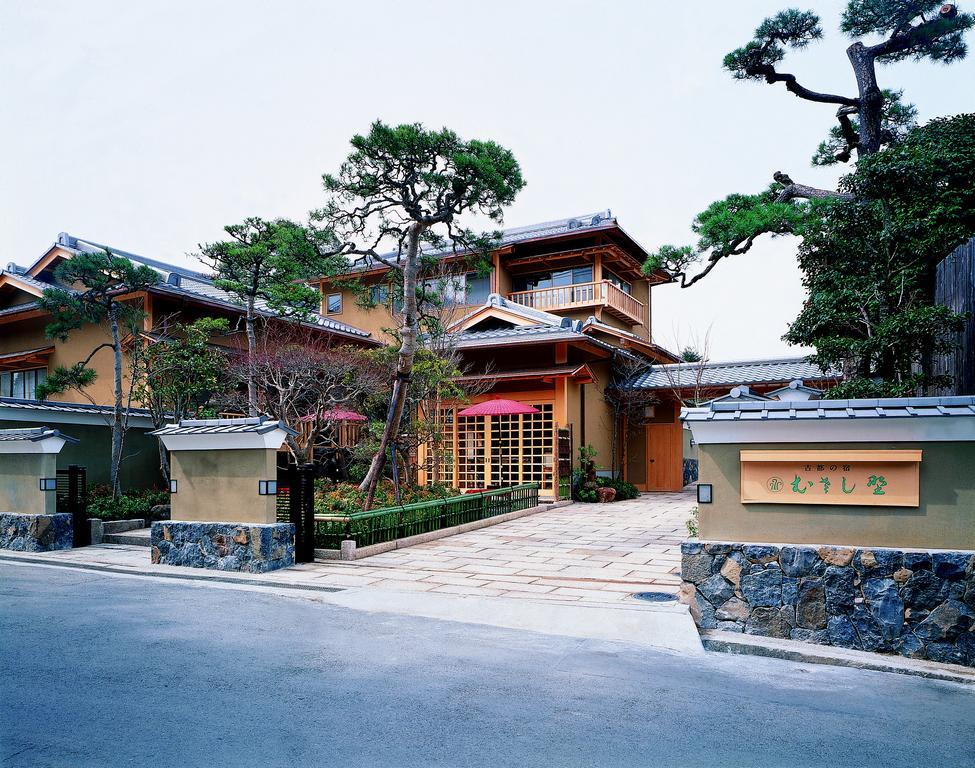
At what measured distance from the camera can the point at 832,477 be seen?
598cm

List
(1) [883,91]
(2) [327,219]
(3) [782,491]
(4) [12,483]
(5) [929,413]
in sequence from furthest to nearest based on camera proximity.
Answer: (1) [883,91] < (2) [327,219] < (4) [12,483] < (3) [782,491] < (5) [929,413]

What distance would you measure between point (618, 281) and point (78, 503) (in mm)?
19493

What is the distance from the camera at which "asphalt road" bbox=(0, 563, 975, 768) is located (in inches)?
139

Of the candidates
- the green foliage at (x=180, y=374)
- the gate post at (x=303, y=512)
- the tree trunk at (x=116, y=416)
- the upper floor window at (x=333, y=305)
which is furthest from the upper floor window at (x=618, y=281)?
the gate post at (x=303, y=512)

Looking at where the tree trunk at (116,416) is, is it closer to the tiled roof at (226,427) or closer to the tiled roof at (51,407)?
the tiled roof at (51,407)

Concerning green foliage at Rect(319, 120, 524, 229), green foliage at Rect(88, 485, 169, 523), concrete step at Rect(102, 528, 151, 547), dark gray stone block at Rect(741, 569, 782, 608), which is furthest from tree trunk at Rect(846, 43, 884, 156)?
green foliage at Rect(88, 485, 169, 523)

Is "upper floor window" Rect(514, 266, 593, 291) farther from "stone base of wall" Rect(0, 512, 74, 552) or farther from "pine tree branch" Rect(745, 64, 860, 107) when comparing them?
"stone base of wall" Rect(0, 512, 74, 552)

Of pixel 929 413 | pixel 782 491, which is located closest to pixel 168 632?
pixel 782 491

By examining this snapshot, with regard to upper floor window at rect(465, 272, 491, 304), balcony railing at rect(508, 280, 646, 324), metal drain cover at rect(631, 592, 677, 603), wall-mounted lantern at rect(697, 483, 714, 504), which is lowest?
metal drain cover at rect(631, 592, 677, 603)

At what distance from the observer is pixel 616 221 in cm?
2358

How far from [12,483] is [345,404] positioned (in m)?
6.54

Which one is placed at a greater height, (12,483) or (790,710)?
(12,483)

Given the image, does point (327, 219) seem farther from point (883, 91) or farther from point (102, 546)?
point (883, 91)

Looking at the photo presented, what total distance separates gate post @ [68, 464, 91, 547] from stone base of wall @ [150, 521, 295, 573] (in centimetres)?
262
